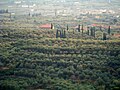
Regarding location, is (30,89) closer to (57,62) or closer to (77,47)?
(57,62)

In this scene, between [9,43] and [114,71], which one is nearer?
[114,71]

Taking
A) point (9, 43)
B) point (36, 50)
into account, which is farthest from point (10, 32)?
point (36, 50)

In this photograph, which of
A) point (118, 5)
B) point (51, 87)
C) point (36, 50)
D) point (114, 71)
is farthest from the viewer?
point (118, 5)

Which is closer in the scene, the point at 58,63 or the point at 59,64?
the point at 59,64

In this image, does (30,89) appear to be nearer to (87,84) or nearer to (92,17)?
(87,84)

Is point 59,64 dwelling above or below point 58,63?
below

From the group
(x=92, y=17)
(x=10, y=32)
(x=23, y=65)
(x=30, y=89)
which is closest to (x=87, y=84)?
(x=30, y=89)

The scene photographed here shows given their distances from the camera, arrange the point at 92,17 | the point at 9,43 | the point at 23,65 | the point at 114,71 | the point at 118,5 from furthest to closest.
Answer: the point at 118,5 → the point at 92,17 → the point at 9,43 → the point at 23,65 → the point at 114,71
